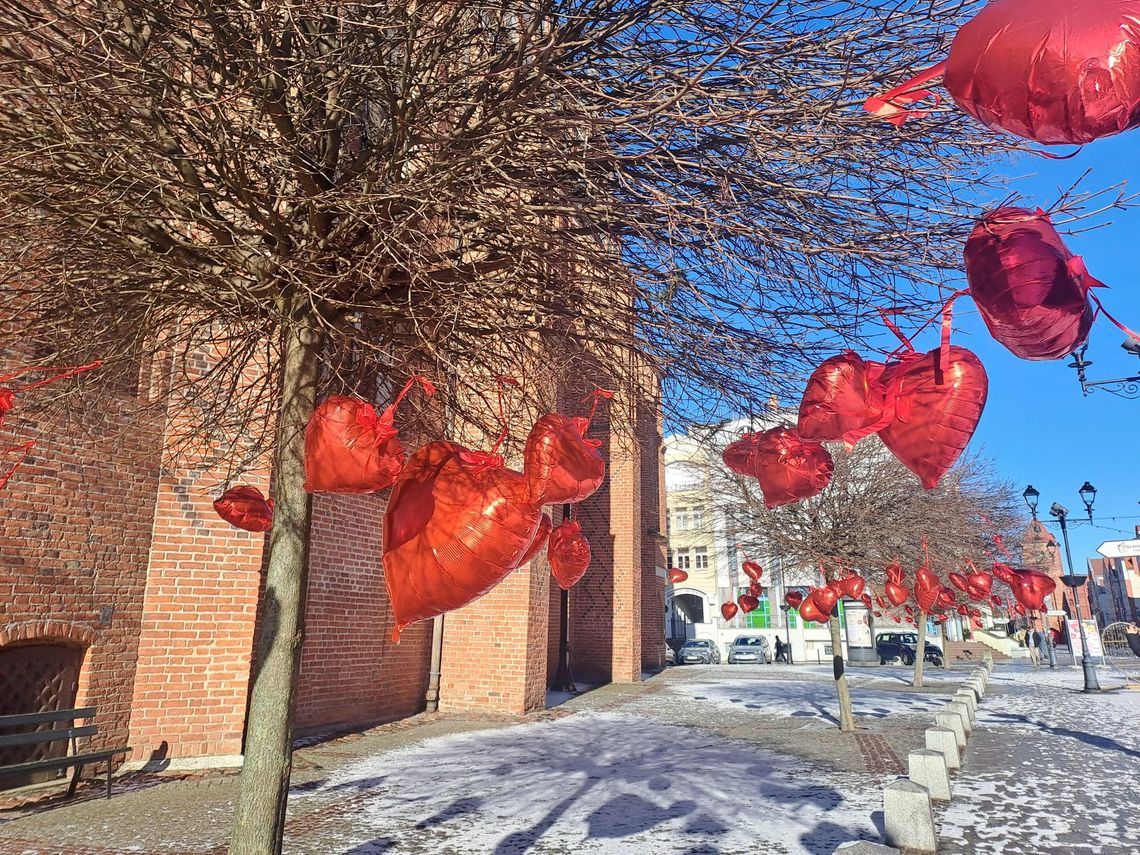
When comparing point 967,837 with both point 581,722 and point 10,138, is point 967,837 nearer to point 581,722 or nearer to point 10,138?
point 581,722

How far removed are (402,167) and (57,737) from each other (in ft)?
19.6

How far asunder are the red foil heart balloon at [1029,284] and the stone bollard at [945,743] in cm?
581

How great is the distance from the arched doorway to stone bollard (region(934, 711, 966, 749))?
943cm

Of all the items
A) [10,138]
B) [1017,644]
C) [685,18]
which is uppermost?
[685,18]

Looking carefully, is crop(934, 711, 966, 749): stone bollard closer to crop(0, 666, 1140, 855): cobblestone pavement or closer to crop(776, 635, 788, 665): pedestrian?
crop(0, 666, 1140, 855): cobblestone pavement

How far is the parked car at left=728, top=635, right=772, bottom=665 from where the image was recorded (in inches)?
1204

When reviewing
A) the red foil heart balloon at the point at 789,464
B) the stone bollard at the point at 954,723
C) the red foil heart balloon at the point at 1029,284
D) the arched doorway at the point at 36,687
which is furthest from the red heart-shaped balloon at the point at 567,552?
the stone bollard at the point at 954,723

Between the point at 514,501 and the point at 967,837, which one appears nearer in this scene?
the point at 514,501

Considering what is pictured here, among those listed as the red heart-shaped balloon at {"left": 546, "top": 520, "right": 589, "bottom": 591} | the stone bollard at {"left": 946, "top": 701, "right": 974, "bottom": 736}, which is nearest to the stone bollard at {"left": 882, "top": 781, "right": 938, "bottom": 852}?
the red heart-shaped balloon at {"left": 546, "top": 520, "right": 589, "bottom": 591}

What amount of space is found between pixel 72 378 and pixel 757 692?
1568 cm

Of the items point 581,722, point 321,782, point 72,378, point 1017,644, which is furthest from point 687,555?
point 72,378

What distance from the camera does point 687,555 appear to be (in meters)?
41.8

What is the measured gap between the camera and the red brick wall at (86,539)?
615cm

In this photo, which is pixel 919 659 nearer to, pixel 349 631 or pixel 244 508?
pixel 349 631
